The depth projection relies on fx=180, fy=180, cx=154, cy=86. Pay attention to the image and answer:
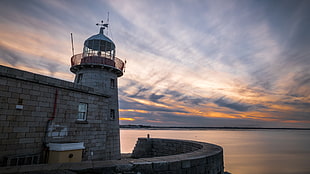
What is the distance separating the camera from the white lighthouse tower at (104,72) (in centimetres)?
1227

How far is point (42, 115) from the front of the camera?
723cm

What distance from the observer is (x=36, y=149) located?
274 inches

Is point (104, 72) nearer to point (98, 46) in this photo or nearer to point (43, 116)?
point (98, 46)

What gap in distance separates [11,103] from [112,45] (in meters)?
8.51

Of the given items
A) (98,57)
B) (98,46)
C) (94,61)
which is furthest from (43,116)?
(98,46)

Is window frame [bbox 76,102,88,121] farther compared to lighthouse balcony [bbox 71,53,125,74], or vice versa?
lighthouse balcony [bbox 71,53,125,74]

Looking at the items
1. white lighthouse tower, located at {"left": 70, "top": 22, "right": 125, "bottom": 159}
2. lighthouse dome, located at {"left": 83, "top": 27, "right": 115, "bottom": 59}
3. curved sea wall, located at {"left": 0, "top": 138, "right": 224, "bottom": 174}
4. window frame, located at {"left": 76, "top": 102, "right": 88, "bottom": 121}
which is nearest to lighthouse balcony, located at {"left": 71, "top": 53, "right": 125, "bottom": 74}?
white lighthouse tower, located at {"left": 70, "top": 22, "right": 125, "bottom": 159}

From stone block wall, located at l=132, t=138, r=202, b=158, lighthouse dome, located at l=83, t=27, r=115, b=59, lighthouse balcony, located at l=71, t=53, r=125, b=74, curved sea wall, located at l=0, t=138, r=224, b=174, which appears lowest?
stone block wall, located at l=132, t=138, r=202, b=158

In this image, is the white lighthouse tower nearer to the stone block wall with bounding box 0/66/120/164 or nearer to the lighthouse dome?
the lighthouse dome

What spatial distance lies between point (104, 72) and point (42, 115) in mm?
5900

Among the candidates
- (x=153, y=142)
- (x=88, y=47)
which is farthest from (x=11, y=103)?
(x=153, y=142)

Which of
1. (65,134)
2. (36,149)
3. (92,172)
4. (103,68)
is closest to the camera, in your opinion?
(92,172)

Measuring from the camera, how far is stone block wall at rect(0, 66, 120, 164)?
20.6 feet

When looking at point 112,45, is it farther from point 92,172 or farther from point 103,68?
point 92,172
